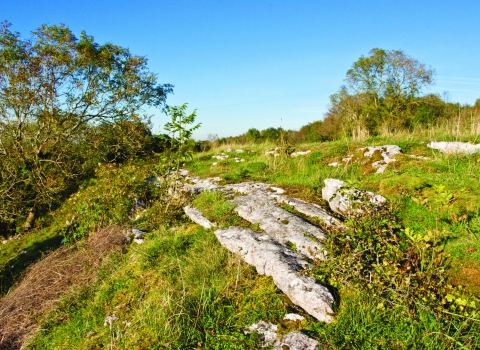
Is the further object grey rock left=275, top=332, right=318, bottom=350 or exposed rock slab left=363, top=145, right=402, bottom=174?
exposed rock slab left=363, top=145, right=402, bottom=174

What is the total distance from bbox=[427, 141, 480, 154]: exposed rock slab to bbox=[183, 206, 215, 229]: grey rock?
5341mm

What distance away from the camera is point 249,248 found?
407 centimetres

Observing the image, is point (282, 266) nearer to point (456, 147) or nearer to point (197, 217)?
point (197, 217)

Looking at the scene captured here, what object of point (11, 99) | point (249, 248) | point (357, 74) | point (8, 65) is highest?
point (357, 74)

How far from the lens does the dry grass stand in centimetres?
423

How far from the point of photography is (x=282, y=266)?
346 centimetres

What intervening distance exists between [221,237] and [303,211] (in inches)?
57.9

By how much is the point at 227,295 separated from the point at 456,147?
251 inches

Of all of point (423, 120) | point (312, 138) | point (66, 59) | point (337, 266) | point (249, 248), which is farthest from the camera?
point (312, 138)

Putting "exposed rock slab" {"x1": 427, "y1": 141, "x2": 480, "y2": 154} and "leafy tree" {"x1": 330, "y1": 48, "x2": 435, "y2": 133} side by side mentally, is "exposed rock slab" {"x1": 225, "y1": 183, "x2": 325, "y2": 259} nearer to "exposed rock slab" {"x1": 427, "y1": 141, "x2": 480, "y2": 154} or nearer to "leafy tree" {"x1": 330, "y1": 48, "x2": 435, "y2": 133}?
"exposed rock slab" {"x1": 427, "y1": 141, "x2": 480, "y2": 154}

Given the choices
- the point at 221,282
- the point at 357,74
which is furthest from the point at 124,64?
the point at 357,74

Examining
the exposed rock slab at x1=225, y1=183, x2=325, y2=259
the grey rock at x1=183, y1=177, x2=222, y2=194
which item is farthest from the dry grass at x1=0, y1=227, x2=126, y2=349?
the exposed rock slab at x1=225, y1=183, x2=325, y2=259

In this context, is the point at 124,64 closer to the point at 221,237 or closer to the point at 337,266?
the point at 221,237

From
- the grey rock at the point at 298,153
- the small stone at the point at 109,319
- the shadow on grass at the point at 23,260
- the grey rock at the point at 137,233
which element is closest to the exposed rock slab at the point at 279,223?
the grey rock at the point at 137,233
